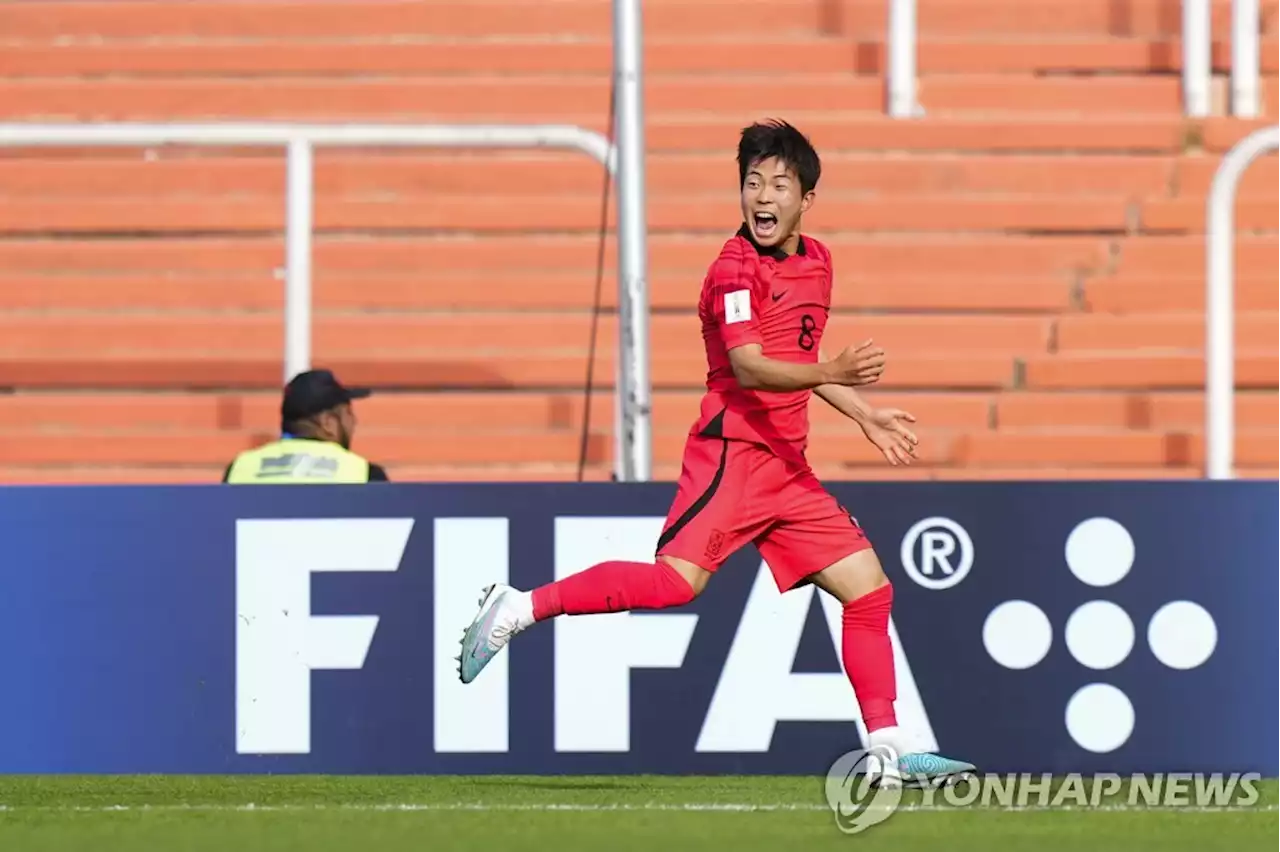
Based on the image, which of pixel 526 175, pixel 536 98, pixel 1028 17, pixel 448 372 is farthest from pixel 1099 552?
pixel 1028 17

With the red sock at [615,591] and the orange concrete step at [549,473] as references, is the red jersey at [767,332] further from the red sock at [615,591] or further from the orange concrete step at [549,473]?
the orange concrete step at [549,473]

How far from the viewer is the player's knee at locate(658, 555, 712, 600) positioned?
A: 598cm

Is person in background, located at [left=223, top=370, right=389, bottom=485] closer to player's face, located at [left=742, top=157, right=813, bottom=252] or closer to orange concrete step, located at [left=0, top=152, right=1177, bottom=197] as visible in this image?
player's face, located at [left=742, top=157, right=813, bottom=252]

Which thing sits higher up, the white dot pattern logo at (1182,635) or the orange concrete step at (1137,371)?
the orange concrete step at (1137,371)

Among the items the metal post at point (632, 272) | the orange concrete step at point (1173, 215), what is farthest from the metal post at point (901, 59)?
the metal post at point (632, 272)

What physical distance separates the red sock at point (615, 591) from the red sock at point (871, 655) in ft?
1.33

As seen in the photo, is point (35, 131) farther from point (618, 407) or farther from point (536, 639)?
point (536, 639)

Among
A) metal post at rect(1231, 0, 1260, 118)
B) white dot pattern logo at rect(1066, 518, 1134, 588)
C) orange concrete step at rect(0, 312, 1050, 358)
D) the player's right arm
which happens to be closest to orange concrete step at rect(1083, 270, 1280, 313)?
orange concrete step at rect(0, 312, 1050, 358)

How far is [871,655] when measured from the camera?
602 cm

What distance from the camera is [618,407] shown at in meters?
7.87

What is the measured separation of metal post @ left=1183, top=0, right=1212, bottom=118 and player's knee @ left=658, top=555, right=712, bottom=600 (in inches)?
249

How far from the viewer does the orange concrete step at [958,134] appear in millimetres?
11930

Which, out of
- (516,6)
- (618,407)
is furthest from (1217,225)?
(516,6)

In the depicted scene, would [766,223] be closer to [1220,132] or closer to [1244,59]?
[1244,59]
